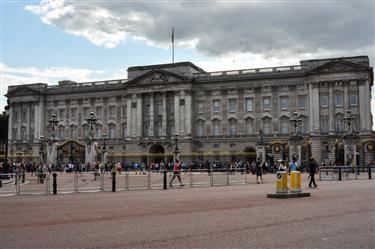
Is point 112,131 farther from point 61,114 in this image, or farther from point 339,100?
point 339,100

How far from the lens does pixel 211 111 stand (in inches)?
3605

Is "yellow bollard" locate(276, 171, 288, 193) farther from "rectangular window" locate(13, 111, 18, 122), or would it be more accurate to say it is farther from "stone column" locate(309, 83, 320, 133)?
"rectangular window" locate(13, 111, 18, 122)

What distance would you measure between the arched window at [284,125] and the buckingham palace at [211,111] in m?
0.17

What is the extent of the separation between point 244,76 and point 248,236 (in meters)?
78.1

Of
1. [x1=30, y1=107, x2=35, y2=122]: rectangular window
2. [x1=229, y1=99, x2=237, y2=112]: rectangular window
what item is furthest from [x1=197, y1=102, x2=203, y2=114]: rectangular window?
[x1=30, y1=107, x2=35, y2=122]: rectangular window

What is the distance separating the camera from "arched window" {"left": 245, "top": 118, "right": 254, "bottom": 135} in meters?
88.6

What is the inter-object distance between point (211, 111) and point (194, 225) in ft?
254

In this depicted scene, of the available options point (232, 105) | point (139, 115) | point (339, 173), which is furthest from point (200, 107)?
point (339, 173)

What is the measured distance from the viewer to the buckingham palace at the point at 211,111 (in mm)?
81062

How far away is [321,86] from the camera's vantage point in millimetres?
82875

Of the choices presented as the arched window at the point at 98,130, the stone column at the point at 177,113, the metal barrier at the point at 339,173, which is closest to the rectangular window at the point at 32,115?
the arched window at the point at 98,130

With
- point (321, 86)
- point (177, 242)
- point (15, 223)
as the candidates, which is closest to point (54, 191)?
point (15, 223)

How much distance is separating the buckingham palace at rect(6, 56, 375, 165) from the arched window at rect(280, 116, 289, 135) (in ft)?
0.57

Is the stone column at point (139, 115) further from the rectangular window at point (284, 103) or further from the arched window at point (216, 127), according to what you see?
the rectangular window at point (284, 103)
